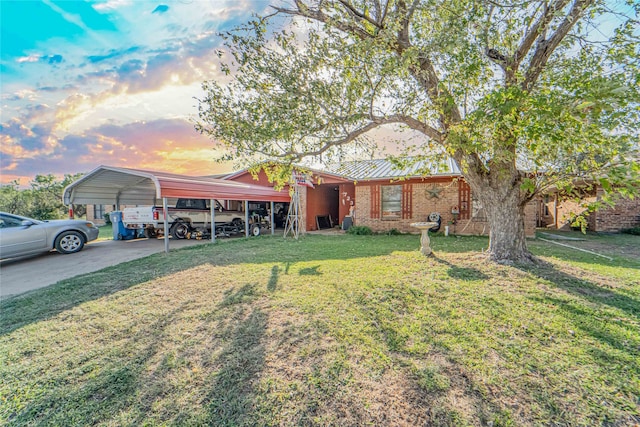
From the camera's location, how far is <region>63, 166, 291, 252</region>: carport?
875 centimetres

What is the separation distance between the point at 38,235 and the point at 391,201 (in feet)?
41.8

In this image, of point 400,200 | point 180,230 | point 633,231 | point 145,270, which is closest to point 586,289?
point 400,200

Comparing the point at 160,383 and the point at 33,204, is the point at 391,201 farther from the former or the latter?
the point at 33,204

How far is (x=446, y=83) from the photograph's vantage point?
5.18 metres

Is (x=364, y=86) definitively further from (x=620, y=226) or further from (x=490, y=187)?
(x=620, y=226)

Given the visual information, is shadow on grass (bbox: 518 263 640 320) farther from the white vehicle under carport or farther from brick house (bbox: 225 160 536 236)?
the white vehicle under carport

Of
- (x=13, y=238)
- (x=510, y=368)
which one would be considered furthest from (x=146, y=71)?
(x=510, y=368)

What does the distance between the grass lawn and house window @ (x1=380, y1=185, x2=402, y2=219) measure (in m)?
7.59

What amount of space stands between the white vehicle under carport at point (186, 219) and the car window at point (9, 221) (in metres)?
3.34

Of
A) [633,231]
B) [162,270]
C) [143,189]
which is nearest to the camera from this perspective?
[162,270]

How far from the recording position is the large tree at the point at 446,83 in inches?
168

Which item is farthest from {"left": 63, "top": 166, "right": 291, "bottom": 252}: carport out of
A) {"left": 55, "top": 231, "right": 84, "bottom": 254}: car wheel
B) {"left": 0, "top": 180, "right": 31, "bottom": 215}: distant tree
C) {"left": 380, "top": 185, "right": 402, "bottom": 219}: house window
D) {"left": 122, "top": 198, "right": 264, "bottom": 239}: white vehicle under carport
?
{"left": 0, "top": 180, "right": 31, "bottom": 215}: distant tree

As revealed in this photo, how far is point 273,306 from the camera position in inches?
152

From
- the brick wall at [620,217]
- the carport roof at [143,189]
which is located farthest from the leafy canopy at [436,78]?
the brick wall at [620,217]
